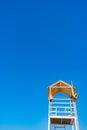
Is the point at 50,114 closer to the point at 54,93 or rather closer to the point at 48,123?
the point at 48,123

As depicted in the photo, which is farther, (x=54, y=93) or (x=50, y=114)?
(x=54, y=93)

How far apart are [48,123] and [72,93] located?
5516mm

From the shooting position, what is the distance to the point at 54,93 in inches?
1476

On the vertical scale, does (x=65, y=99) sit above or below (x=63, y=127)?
above

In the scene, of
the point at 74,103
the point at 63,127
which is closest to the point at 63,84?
the point at 74,103

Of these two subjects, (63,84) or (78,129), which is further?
(63,84)

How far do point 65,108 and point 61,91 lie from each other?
357 centimetres

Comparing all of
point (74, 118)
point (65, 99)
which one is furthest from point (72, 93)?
point (74, 118)

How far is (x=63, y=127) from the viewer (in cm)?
3697

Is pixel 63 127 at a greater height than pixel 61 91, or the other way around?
pixel 61 91

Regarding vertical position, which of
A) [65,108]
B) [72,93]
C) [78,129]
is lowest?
[78,129]

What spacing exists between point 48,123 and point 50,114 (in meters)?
1.18

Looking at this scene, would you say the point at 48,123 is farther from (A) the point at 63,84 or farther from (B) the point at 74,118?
(A) the point at 63,84

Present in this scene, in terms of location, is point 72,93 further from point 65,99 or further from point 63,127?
point 63,127
